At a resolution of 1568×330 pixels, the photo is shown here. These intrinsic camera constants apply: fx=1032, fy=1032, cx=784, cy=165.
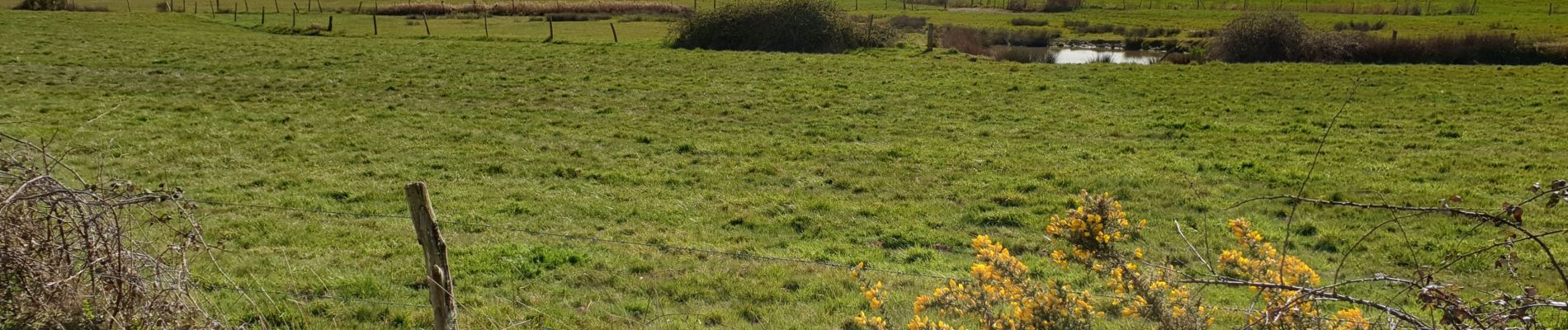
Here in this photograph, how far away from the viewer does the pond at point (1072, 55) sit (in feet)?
112

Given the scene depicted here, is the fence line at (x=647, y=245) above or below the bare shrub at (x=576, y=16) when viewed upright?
below

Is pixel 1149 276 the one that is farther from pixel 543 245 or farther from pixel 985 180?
pixel 985 180

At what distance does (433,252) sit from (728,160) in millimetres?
9002

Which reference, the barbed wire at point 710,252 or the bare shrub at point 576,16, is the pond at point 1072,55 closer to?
the bare shrub at point 576,16

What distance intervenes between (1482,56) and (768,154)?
83.4ft

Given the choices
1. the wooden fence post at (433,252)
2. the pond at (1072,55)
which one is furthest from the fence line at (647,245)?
the pond at (1072,55)

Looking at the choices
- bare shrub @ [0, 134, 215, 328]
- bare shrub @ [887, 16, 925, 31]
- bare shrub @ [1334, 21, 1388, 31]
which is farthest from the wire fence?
bare shrub @ [1334, 21, 1388, 31]

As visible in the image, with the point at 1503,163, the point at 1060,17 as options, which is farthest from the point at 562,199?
the point at 1060,17

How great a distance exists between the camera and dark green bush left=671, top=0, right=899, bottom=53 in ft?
110

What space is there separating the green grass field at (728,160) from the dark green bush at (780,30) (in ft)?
19.6

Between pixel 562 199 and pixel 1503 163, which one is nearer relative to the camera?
pixel 562 199

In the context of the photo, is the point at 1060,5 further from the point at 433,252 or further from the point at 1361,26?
the point at 433,252

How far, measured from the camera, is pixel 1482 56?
→ 96.6 feet

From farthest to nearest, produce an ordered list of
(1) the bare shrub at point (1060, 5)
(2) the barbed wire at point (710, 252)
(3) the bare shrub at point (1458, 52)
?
1. (1) the bare shrub at point (1060, 5)
2. (3) the bare shrub at point (1458, 52)
3. (2) the barbed wire at point (710, 252)
